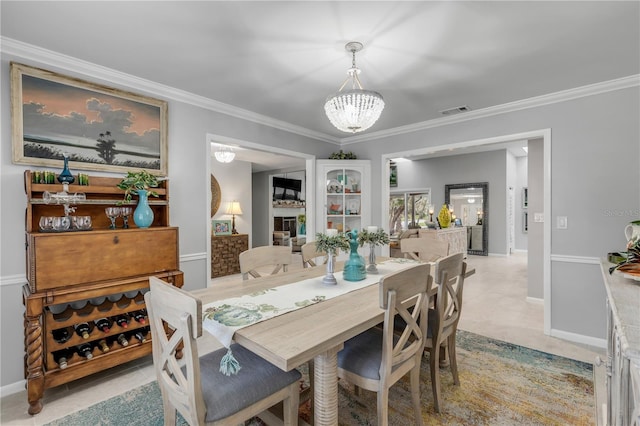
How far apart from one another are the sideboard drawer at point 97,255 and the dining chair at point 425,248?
2.20m

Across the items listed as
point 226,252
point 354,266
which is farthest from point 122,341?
point 226,252

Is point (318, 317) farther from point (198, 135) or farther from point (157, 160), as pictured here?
point (198, 135)

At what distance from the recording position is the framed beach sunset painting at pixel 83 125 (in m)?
2.15

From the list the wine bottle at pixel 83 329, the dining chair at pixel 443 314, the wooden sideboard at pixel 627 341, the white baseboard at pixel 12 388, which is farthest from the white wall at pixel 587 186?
the white baseboard at pixel 12 388

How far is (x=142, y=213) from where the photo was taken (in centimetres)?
245

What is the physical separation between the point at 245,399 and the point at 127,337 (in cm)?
167

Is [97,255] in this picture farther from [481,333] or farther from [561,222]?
[561,222]

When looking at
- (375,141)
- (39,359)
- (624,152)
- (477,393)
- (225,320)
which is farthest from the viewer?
(375,141)

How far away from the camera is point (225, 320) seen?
1386mm

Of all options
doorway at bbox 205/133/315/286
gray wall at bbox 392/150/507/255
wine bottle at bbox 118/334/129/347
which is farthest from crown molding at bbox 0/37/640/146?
gray wall at bbox 392/150/507/255

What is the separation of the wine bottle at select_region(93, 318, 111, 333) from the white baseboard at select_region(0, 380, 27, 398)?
0.57m

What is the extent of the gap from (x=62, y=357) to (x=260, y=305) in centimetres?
160

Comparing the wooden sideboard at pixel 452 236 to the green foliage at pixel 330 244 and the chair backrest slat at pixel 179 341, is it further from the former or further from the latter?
the chair backrest slat at pixel 179 341

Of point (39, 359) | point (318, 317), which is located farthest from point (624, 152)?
point (39, 359)
